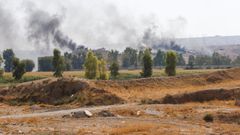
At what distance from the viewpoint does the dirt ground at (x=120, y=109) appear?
94.3 feet

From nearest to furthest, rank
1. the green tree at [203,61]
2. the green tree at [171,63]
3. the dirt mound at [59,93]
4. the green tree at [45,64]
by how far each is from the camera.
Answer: the dirt mound at [59,93] < the green tree at [171,63] < the green tree at [45,64] < the green tree at [203,61]

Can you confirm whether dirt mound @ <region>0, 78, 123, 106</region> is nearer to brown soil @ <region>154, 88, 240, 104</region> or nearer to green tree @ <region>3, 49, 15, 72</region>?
brown soil @ <region>154, 88, 240, 104</region>

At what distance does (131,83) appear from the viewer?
49.9 metres

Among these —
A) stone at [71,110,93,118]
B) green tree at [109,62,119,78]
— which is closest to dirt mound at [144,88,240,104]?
stone at [71,110,93,118]

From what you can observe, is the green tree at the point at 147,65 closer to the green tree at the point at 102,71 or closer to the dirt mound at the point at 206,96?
the green tree at the point at 102,71

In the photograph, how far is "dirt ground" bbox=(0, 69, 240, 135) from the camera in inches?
1132

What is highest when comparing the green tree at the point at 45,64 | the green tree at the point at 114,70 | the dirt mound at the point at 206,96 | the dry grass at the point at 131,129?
the green tree at the point at 45,64

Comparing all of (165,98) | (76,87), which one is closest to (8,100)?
(76,87)

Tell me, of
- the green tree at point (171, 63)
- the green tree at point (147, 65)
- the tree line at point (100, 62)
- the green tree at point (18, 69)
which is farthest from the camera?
the green tree at point (18, 69)

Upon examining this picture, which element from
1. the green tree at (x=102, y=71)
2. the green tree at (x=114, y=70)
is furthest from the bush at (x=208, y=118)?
the green tree at (x=114, y=70)

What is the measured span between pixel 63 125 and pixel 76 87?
16.6m

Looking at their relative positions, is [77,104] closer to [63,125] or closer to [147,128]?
[63,125]

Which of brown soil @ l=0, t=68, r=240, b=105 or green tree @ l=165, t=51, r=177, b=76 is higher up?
green tree @ l=165, t=51, r=177, b=76

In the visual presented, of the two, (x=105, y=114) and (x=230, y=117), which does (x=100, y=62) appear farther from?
(x=230, y=117)
